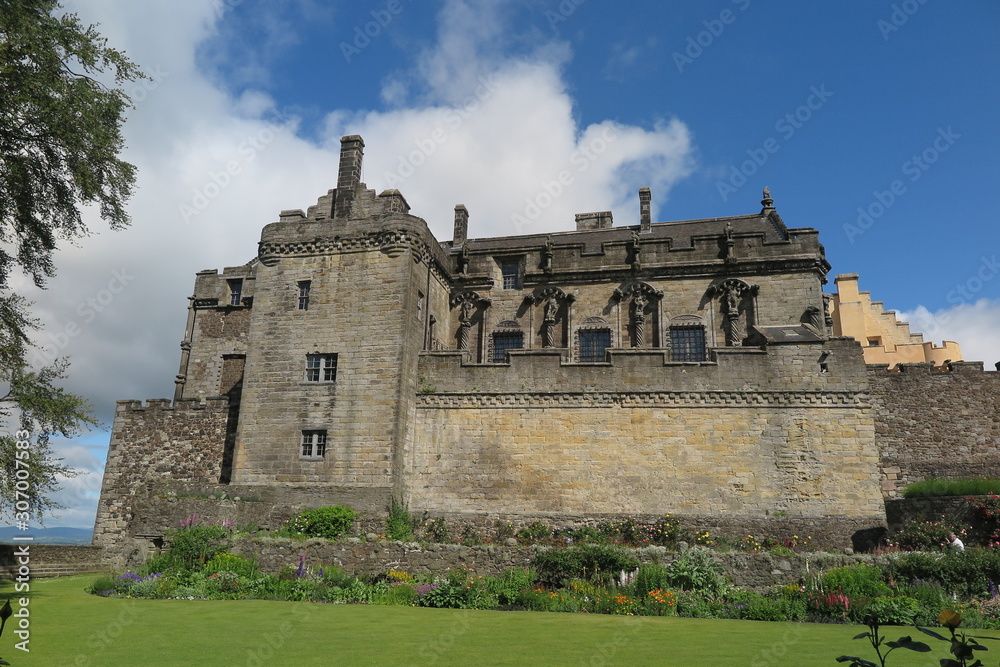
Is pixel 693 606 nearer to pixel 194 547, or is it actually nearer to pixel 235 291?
pixel 194 547

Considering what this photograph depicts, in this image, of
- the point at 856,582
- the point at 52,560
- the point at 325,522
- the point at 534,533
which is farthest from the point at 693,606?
the point at 52,560

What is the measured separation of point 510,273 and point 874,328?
21128 mm

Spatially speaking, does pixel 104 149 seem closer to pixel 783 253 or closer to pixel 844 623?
pixel 844 623

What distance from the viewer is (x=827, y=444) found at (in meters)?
A: 22.4

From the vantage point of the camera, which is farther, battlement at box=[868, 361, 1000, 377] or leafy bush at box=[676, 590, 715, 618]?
battlement at box=[868, 361, 1000, 377]

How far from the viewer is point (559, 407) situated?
24.2 m

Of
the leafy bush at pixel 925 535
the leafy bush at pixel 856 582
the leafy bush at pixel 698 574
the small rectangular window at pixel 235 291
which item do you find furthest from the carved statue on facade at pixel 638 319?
the small rectangular window at pixel 235 291

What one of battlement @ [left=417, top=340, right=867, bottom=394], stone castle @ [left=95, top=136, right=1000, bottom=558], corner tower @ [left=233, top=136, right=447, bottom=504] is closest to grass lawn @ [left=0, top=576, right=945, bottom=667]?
stone castle @ [left=95, top=136, right=1000, bottom=558]

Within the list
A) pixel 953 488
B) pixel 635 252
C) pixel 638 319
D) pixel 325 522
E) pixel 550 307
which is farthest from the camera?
pixel 550 307

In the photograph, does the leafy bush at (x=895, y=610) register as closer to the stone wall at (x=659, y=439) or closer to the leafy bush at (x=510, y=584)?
the leafy bush at (x=510, y=584)

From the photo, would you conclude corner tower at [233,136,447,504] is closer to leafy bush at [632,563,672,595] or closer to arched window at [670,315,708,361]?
leafy bush at [632,563,672,595]

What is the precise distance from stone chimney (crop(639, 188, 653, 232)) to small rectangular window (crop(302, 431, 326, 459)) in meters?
17.5

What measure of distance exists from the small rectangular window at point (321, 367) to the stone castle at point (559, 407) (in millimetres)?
77

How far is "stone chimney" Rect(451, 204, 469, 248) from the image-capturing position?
34031mm
